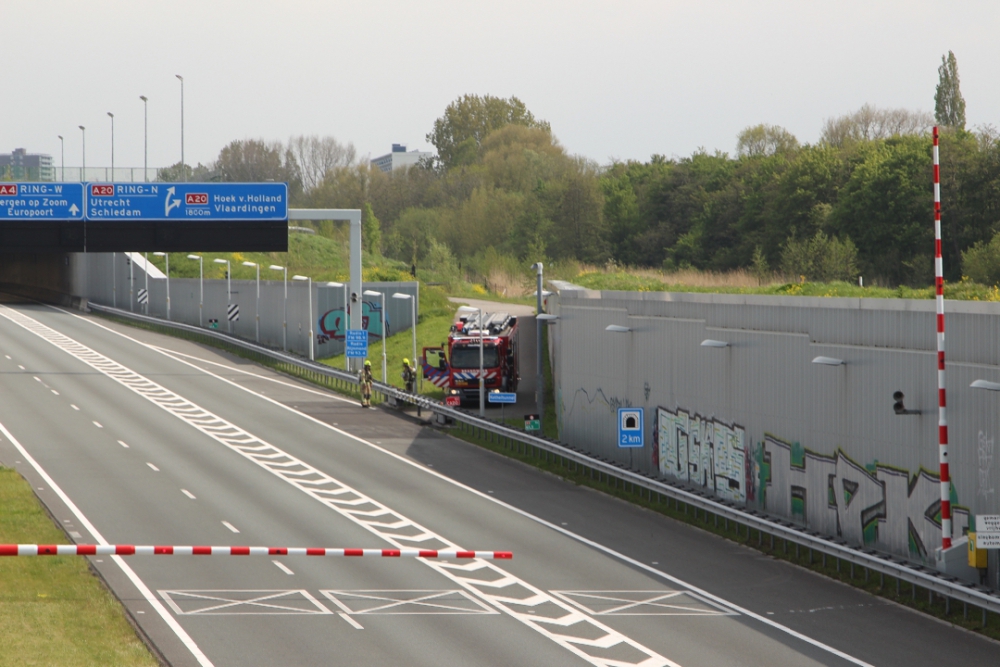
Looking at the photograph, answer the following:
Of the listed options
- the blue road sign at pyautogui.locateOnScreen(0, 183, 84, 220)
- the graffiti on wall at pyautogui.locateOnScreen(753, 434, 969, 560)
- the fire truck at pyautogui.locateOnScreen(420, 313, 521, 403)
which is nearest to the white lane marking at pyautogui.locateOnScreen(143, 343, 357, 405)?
the fire truck at pyautogui.locateOnScreen(420, 313, 521, 403)

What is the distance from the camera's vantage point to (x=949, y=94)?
91.5m

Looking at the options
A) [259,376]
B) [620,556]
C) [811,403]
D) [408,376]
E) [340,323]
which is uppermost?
[340,323]

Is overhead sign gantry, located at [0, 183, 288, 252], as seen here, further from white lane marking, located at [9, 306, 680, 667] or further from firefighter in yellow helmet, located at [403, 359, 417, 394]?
firefighter in yellow helmet, located at [403, 359, 417, 394]

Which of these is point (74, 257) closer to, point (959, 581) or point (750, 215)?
point (750, 215)

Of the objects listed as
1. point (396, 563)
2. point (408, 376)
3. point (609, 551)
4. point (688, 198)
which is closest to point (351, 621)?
point (396, 563)

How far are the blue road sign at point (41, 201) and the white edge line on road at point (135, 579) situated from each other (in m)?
15.7

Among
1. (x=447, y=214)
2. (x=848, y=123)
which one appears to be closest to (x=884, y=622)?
(x=848, y=123)

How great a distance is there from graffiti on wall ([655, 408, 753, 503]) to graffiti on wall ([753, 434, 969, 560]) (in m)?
0.89

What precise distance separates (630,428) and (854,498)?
844 centimetres

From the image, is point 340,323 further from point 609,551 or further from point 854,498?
point 854,498

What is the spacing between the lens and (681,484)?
28.9 meters

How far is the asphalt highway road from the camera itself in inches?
667

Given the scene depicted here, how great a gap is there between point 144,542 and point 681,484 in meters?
13.3

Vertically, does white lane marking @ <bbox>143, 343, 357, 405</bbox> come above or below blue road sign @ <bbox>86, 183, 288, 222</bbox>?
below
